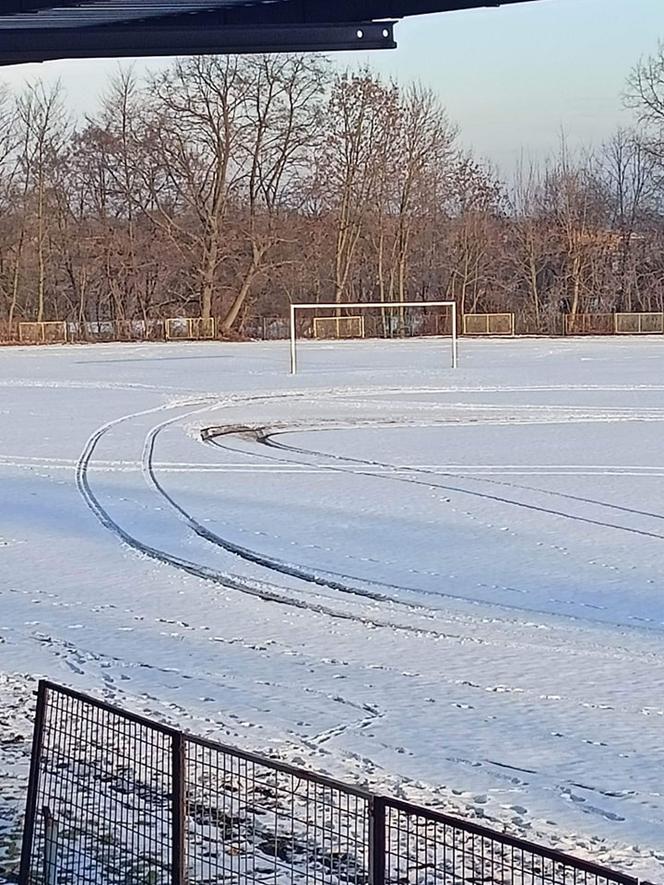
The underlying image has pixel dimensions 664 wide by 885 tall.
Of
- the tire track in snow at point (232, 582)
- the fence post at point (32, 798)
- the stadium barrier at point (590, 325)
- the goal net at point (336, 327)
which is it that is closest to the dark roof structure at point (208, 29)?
the fence post at point (32, 798)

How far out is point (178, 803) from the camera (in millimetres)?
3789

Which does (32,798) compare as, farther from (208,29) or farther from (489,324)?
(489,324)

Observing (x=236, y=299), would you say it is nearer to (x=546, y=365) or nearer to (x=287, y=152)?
A: (x=287, y=152)

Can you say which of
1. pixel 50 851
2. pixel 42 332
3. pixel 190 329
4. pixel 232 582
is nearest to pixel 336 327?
pixel 190 329

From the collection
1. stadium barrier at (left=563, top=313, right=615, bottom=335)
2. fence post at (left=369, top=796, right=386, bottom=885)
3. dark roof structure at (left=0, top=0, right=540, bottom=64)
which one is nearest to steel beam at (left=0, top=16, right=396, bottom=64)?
dark roof structure at (left=0, top=0, right=540, bottom=64)

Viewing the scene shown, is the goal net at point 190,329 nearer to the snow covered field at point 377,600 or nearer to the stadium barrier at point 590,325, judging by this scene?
the stadium barrier at point 590,325

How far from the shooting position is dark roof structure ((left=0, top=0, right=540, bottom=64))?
17.4 ft

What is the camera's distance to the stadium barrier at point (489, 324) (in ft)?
239

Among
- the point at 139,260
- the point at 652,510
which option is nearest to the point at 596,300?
the point at 139,260

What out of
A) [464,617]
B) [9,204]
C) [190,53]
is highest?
[9,204]

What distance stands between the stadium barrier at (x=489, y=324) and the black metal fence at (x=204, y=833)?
67.7 metres

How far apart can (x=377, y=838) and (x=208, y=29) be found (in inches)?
137

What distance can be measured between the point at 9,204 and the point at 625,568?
70210 mm

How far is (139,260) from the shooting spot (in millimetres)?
76562
